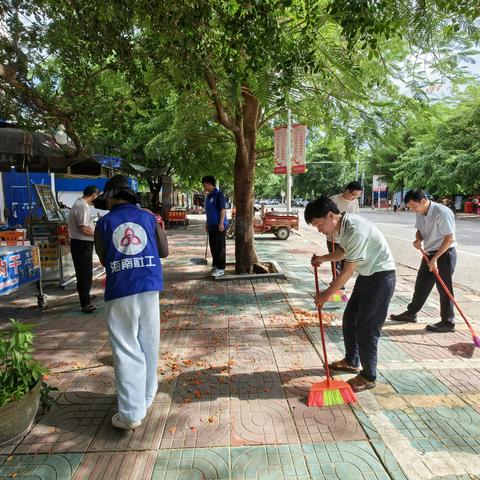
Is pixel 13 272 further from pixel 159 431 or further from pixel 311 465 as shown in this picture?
pixel 311 465

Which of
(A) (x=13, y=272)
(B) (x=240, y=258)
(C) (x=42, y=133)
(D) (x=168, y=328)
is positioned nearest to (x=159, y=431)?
(D) (x=168, y=328)

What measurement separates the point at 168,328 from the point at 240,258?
3.15 meters

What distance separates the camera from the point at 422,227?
204 inches

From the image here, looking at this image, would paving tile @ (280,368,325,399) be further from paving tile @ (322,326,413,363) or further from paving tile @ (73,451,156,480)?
paving tile @ (73,451,156,480)

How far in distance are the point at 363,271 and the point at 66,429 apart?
8.51 feet

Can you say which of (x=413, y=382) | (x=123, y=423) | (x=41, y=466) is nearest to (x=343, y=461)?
(x=413, y=382)

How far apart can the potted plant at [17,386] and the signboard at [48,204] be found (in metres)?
4.89

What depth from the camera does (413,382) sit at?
3.67 m

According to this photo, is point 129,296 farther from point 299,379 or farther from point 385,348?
point 385,348

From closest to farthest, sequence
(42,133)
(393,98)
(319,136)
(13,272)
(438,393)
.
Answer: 1. (438,393)
2. (13,272)
3. (393,98)
4. (42,133)
5. (319,136)

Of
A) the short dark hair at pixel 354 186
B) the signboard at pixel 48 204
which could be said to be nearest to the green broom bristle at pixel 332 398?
the short dark hair at pixel 354 186

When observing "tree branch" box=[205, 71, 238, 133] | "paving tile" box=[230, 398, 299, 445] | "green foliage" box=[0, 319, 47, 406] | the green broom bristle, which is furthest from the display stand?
the green broom bristle

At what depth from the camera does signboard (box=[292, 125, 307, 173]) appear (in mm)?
11758

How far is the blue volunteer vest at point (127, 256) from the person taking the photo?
285cm
